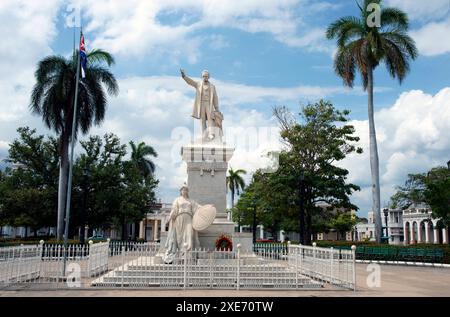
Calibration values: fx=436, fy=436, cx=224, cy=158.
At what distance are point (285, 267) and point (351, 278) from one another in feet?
6.46

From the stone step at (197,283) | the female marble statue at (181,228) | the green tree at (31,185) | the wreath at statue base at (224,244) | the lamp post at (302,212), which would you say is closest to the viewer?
the stone step at (197,283)

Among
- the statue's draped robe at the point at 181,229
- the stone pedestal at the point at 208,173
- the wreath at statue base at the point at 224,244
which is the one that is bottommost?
the wreath at statue base at the point at 224,244

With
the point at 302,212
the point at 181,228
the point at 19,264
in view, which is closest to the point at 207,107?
the point at 181,228

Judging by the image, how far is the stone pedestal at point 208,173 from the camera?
51.7ft

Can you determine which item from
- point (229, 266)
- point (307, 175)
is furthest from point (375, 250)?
point (229, 266)

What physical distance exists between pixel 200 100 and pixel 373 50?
666 inches

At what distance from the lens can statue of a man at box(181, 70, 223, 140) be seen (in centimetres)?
1695

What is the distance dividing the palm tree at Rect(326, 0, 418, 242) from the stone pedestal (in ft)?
55.5

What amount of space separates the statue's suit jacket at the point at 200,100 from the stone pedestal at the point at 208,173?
4.69ft

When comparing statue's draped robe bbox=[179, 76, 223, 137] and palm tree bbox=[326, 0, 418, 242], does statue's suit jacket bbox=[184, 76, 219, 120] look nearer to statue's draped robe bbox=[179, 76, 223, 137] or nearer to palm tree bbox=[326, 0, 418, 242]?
statue's draped robe bbox=[179, 76, 223, 137]

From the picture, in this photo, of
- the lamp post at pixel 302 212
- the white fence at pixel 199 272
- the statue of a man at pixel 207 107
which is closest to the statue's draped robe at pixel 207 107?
the statue of a man at pixel 207 107

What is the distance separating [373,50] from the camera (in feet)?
95.3

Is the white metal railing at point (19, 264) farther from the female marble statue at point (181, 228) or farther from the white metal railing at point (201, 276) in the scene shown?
the female marble statue at point (181, 228)
